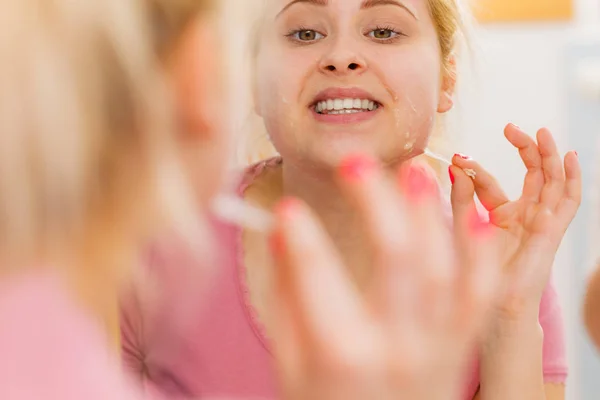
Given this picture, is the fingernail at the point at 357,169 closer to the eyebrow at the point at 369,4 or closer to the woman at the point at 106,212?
the woman at the point at 106,212

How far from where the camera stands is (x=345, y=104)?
0.70 meters

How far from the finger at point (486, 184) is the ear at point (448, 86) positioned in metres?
0.08

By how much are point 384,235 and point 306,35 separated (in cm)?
44

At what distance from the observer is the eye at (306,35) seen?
72 centimetres

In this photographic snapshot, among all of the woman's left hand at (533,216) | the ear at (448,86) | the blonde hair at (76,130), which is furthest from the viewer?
the ear at (448,86)

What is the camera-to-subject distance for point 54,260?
35 cm

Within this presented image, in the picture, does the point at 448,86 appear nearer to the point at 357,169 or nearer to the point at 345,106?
the point at 345,106

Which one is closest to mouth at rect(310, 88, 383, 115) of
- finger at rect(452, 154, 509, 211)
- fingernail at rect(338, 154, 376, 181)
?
finger at rect(452, 154, 509, 211)

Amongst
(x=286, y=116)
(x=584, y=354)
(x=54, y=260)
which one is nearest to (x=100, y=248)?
(x=54, y=260)

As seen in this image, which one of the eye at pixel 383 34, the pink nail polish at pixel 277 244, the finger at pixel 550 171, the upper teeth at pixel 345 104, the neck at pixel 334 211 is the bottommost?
the neck at pixel 334 211

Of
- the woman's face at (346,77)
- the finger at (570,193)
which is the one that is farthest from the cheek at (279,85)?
the finger at (570,193)

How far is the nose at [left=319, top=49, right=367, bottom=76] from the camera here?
0.69m

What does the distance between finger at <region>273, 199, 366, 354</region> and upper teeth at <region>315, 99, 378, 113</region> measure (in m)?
A: 0.39

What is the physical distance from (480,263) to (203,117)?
15 centimetres
